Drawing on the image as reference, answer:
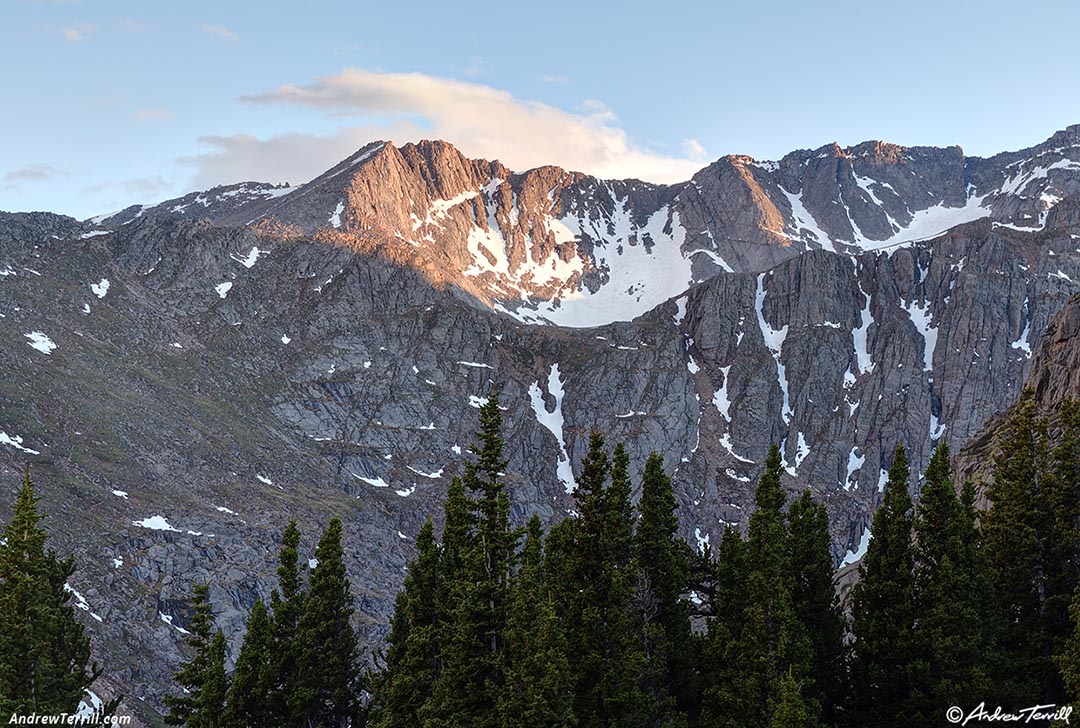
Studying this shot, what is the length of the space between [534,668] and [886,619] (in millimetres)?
16578

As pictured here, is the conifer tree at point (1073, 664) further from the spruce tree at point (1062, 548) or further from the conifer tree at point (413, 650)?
the conifer tree at point (413, 650)

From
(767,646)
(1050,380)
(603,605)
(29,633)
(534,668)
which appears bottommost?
(534,668)

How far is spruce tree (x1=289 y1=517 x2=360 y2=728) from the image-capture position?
41.3m

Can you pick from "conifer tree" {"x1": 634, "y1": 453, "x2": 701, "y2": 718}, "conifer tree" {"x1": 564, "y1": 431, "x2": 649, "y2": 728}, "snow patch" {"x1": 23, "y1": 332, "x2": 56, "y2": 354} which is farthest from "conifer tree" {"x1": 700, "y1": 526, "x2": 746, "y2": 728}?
"snow patch" {"x1": 23, "y1": 332, "x2": 56, "y2": 354}

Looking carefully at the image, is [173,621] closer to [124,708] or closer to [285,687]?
[124,708]

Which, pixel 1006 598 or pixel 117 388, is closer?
pixel 1006 598

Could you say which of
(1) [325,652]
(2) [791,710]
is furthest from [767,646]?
(1) [325,652]

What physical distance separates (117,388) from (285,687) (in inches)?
5649

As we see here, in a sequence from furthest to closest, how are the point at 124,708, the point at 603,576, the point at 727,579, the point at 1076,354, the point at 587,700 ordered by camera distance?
the point at 124,708, the point at 1076,354, the point at 727,579, the point at 603,576, the point at 587,700

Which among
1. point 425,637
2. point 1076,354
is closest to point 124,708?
point 425,637

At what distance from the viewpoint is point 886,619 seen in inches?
1529

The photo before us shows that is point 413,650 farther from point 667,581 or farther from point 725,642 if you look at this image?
point 725,642

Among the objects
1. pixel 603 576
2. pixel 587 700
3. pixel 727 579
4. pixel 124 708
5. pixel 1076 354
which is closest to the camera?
pixel 587 700

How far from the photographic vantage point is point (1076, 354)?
64875mm
